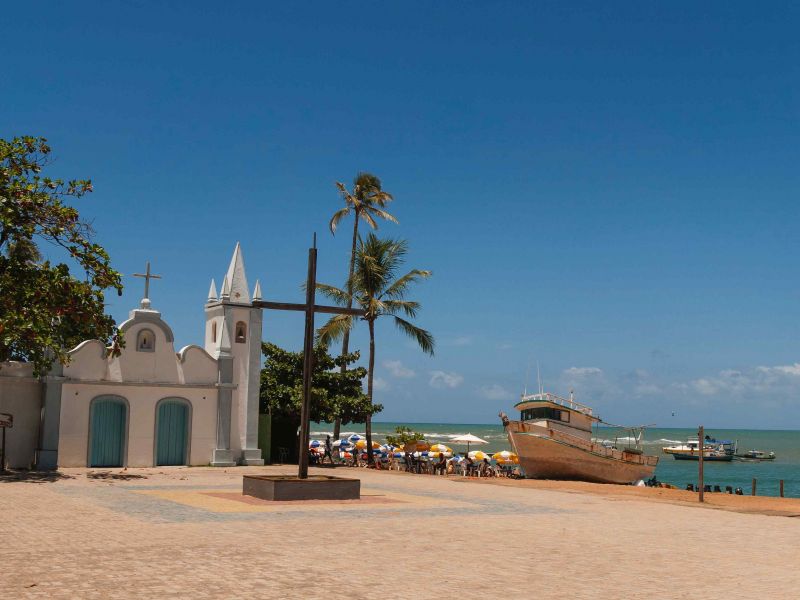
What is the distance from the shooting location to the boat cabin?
140 feet

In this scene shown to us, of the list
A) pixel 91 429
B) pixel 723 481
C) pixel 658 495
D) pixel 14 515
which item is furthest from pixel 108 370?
pixel 723 481

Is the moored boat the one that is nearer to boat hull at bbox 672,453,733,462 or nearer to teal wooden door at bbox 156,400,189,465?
teal wooden door at bbox 156,400,189,465

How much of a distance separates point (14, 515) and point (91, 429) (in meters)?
14.6

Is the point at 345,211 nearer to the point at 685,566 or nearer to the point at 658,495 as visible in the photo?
the point at 658,495

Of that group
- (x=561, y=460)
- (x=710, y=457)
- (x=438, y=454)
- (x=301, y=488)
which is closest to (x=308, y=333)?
(x=301, y=488)

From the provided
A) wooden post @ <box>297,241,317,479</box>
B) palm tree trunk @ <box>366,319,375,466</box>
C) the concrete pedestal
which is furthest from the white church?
wooden post @ <box>297,241,317,479</box>

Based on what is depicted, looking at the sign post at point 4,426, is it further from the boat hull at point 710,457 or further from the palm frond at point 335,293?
the boat hull at point 710,457

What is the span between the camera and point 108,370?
98.4 ft

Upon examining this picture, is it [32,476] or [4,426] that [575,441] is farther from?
[4,426]

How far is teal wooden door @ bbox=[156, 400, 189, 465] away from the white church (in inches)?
1.4

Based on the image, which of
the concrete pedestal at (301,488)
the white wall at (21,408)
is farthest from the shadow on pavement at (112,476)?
the concrete pedestal at (301,488)

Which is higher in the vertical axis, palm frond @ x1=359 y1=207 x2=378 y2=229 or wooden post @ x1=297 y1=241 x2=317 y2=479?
palm frond @ x1=359 y1=207 x2=378 y2=229

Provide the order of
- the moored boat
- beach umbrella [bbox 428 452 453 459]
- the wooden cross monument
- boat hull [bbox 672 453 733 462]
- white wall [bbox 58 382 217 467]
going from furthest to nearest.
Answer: boat hull [bbox 672 453 733 462], beach umbrella [bbox 428 452 453 459], the moored boat, white wall [bbox 58 382 217 467], the wooden cross monument

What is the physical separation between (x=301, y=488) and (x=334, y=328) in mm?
21272
